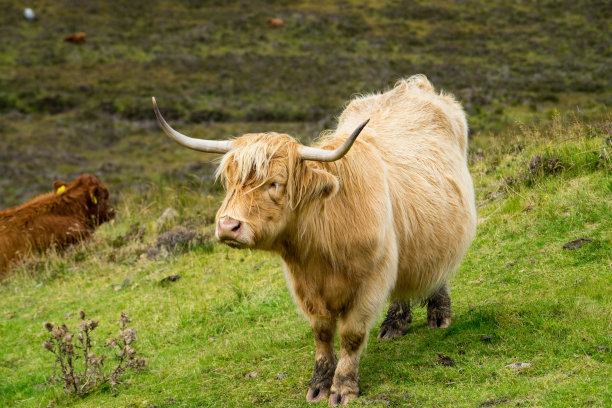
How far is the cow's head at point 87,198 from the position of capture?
10.1m

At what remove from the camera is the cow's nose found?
3.42 m

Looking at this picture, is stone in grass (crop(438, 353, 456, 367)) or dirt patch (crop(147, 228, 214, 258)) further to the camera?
dirt patch (crop(147, 228, 214, 258))

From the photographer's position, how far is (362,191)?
13.2 ft

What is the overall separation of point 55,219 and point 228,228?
283 inches

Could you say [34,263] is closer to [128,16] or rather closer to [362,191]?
[362,191]

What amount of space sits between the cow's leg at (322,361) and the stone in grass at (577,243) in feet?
8.23

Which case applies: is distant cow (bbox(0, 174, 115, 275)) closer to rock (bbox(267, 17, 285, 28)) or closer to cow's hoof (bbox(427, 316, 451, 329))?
cow's hoof (bbox(427, 316, 451, 329))

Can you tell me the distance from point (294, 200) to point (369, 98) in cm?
237

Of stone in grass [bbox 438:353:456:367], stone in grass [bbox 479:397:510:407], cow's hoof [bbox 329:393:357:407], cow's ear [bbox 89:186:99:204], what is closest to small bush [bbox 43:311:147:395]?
cow's hoof [bbox 329:393:357:407]

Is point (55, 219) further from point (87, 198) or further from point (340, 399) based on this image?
point (340, 399)

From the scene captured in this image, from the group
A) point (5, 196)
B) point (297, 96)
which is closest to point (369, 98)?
point (5, 196)

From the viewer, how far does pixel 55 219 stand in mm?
9742

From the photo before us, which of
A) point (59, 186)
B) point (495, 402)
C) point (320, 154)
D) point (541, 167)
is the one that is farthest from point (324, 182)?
point (59, 186)

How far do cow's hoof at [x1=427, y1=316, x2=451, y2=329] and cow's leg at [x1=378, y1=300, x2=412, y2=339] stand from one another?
0.71ft
